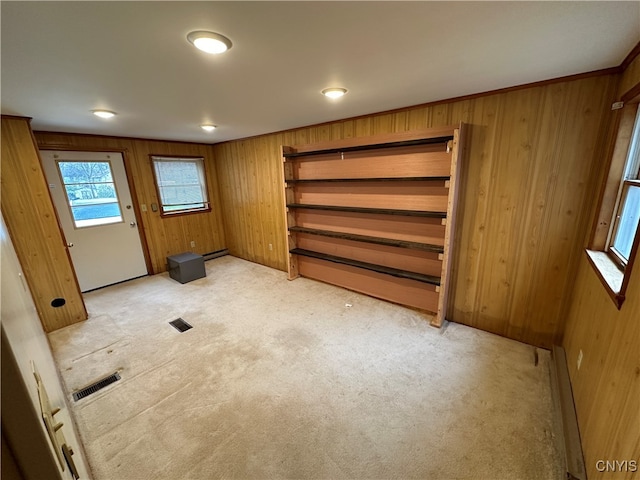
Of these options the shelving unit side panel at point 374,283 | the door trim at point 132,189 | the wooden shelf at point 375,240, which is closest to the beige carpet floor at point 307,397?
the shelving unit side panel at point 374,283

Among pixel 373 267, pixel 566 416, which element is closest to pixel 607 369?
pixel 566 416

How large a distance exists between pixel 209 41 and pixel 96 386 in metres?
2.63

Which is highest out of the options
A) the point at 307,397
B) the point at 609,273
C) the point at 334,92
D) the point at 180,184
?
the point at 334,92

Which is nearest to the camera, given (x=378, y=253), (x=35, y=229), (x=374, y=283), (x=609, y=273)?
(x=609, y=273)

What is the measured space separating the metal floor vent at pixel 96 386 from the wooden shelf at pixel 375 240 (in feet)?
8.47

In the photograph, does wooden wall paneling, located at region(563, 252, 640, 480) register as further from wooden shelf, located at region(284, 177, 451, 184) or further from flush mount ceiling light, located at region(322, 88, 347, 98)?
flush mount ceiling light, located at region(322, 88, 347, 98)

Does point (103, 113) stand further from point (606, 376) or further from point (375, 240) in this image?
point (606, 376)

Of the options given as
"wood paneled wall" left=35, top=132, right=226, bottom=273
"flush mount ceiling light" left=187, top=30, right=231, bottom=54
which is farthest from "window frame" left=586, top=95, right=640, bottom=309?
"wood paneled wall" left=35, top=132, right=226, bottom=273

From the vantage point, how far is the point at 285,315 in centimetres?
315

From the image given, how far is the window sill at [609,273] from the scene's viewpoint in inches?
53.8

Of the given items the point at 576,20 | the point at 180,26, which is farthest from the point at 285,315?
the point at 576,20

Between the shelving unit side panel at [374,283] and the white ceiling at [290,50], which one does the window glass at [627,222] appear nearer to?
the white ceiling at [290,50]

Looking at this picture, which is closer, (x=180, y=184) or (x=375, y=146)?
(x=375, y=146)

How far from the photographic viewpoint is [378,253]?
11.0ft
